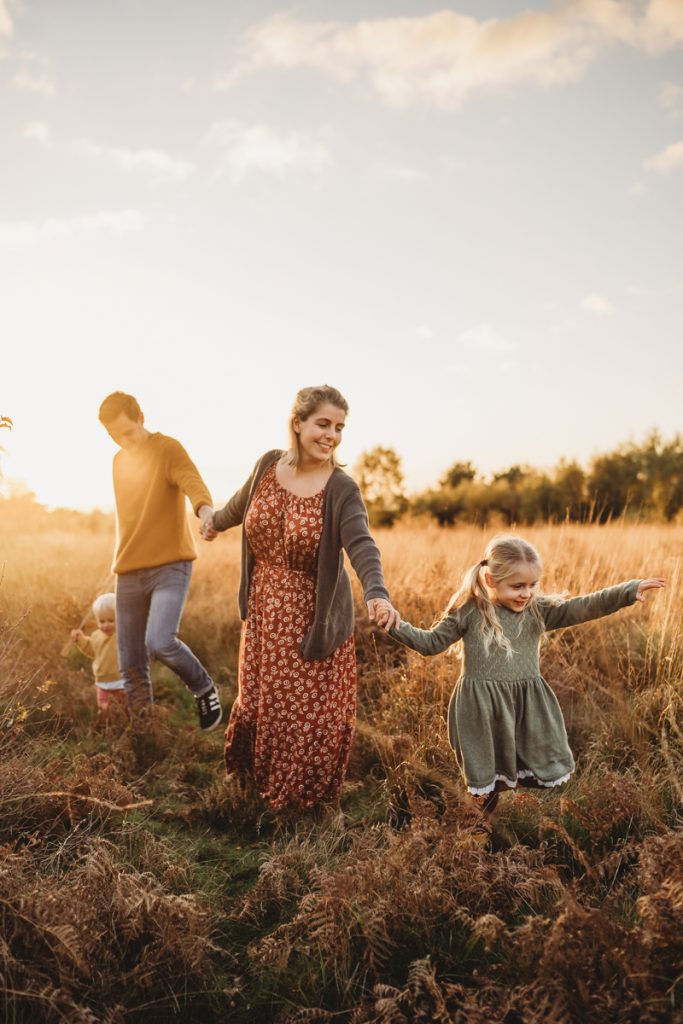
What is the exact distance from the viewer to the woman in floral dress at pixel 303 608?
3.62m

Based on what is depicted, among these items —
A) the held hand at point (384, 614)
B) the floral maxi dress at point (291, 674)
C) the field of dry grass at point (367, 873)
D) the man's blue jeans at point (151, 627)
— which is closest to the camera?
the field of dry grass at point (367, 873)

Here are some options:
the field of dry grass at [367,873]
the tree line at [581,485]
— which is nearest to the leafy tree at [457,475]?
the tree line at [581,485]

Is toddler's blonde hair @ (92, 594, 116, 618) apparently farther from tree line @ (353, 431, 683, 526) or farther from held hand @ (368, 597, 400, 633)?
tree line @ (353, 431, 683, 526)

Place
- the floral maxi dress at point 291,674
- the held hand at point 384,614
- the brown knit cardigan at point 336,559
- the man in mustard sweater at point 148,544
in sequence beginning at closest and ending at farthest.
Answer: the held hand at point 384,614 → the brown knit cardigan at point 336,559 → the floral maxi dress at point 291,674 → the man in mustard sweater at point 148,544

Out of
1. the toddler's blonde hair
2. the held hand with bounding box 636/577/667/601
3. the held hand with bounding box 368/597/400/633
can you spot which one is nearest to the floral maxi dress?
the held hand with bounding box 368/597/400/633

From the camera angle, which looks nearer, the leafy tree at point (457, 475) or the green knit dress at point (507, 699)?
the green knit dress at point (507, 699)

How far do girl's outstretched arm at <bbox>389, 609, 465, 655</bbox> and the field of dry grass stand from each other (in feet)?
2.34

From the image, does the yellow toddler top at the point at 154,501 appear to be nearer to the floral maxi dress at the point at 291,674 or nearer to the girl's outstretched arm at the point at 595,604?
the floral maxi dress at the point at 291,674

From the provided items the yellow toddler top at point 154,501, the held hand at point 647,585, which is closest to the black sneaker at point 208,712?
the yellow toddler top at point 154,501

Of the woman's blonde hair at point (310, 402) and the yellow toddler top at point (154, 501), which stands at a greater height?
the woman's blonde hair at point (310, 402)

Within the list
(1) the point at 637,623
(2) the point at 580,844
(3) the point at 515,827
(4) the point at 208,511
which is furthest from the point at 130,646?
(1) the point at 637,623

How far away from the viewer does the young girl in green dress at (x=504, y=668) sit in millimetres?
3184

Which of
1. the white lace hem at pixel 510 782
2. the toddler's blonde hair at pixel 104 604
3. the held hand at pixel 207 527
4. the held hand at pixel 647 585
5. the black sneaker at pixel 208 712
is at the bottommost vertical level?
the black sneaker at pixel 208 712

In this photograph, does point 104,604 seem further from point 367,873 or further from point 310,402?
point 367,873
